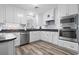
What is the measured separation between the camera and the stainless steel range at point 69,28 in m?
1.89

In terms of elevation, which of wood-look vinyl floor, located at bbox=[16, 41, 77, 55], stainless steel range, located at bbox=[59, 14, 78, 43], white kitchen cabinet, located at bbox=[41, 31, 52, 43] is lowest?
wood-look vinyl floor, located at bbox=[16, 41, 77, 55]

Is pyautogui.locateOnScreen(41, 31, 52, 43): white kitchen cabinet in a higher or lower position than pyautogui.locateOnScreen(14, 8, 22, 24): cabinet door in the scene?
lower

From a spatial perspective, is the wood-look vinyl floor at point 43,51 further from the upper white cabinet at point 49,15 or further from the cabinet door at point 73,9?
the upper white cabinet at point 49,15

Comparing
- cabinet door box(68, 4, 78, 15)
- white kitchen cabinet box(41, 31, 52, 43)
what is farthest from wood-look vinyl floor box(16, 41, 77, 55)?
cabinet door box(68, 4, 78, 15)

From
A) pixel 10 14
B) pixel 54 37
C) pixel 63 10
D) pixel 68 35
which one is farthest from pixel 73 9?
pixel 10 14

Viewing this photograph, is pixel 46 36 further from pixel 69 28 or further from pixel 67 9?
pixel 67 9

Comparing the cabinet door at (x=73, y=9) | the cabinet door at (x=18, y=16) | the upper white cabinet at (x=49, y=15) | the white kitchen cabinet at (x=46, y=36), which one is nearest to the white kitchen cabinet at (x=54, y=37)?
the white kitchen cabinet at (x=46, y=36)

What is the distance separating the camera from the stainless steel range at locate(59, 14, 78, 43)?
1.89 meters

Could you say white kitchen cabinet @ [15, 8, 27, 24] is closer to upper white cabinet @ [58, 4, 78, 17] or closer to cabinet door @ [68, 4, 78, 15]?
upper white cabinet @ [58, 4, 78, 17]

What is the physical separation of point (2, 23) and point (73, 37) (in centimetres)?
248

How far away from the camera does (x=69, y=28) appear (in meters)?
2.09
